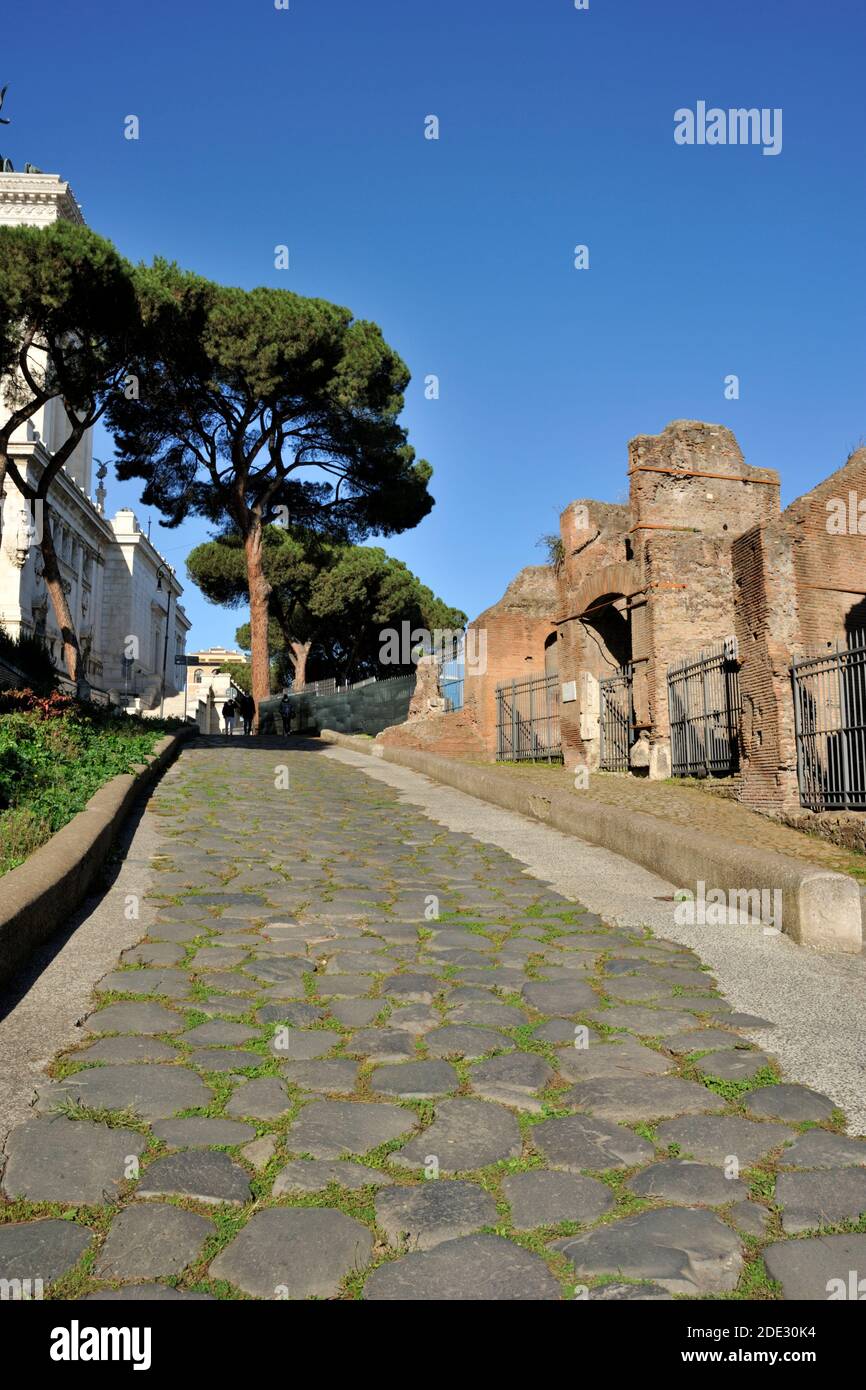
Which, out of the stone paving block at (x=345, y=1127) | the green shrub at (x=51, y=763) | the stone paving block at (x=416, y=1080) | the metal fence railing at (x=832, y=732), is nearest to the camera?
the stone paving block at (x=345, y=1127)

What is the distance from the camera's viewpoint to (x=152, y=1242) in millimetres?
2168

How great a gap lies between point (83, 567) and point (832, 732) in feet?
158

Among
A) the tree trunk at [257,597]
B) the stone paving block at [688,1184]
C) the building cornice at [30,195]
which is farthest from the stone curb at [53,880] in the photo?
the building cornice at [30,195]

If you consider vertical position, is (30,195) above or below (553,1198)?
above

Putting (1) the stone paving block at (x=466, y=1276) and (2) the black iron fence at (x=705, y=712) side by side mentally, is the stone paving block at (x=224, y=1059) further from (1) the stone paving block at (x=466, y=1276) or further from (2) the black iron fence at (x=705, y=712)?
(2) the black iron fence at (x=705, y=712)

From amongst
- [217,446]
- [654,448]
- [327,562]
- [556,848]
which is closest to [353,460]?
[217,446]

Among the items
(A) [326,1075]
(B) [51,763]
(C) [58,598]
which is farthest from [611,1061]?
(C) [58,598]

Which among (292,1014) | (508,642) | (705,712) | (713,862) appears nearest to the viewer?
(292,1014)

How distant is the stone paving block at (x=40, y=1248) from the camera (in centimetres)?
205

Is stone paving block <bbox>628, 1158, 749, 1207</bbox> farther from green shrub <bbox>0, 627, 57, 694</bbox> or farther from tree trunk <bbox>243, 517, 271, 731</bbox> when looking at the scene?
tree trunk <bbox>243, 517, 271, 731</bbox>

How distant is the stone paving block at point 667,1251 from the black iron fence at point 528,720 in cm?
1592

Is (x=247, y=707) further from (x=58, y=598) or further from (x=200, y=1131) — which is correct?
(x=200, y=1131)

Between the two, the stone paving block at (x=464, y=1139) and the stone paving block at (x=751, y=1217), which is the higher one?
the stone paving block at (x=464, y=1139)
